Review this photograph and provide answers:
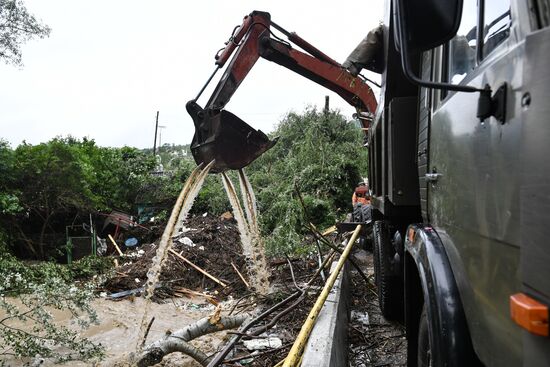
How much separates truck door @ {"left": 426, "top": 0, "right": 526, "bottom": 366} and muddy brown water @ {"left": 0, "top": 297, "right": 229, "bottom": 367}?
4.10 metres

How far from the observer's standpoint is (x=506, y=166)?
127 cm

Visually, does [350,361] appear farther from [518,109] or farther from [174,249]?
[174,249]

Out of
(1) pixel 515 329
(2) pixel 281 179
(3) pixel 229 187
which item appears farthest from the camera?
(2) pixel 281 179

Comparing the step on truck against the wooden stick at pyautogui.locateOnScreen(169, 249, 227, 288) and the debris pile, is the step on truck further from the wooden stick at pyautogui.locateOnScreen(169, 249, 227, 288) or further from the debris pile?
the debris pile

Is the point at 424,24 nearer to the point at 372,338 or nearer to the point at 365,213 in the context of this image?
the point at 372,338

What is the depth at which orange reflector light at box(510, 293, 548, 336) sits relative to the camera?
1.00 meters

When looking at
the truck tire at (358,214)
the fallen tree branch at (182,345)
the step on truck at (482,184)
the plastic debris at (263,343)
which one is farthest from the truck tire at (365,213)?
the step on truck at (482,184)

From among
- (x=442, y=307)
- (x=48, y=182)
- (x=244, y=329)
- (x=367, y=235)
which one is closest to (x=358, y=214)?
(x=367, y=235)

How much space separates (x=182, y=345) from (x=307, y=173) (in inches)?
395

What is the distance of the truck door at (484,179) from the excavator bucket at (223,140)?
370 cm

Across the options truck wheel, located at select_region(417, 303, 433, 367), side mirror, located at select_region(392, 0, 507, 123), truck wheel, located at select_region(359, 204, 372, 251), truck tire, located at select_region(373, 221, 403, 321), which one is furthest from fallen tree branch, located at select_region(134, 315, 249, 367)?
side mirror, located at select_region(392, 0, 507, 123)

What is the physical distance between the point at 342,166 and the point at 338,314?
10.0 m

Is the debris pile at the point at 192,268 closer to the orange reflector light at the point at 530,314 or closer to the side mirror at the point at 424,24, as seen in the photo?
the side mirror at the point at 424,24

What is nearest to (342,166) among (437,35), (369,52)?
(369,52)
